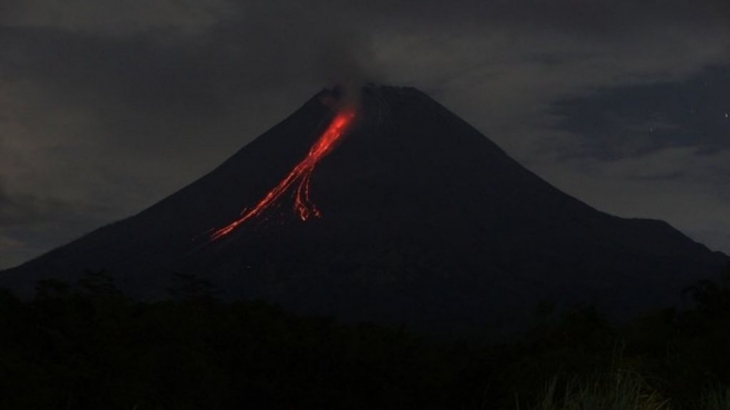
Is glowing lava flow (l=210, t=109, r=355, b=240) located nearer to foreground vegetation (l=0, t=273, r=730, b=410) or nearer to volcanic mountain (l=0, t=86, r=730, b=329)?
volcanic mountain (l=0, t=86, r=730, b=329)

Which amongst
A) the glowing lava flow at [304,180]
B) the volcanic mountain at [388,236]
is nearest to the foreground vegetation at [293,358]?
the volcanic mountain at [388,236]

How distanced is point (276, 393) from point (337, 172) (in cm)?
12908

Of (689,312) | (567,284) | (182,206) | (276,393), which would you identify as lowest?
(276,393)

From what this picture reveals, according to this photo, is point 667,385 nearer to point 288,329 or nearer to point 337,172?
point 288,329

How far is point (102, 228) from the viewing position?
153 m

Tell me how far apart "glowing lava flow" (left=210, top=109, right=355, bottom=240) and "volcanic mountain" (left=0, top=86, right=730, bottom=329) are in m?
0.30

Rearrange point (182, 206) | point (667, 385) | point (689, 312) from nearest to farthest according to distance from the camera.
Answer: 1. point (667, 385)
2. point (689, 312)
3. point (182, 206)

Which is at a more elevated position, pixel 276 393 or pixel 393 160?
pixel 393 160

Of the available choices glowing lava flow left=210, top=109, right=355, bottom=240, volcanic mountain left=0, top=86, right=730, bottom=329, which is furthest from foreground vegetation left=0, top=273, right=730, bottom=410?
glowing lava flow left=210, top=109, right=355, bottom=240

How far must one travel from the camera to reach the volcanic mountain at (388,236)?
11825 cm

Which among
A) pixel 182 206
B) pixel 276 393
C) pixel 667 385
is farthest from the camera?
pixel 182 206

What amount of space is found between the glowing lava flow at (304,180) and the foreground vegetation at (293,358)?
110 meters

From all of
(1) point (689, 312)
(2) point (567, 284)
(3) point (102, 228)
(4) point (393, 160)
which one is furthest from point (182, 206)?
(1) point (689, 312)

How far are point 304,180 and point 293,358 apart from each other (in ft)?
403
